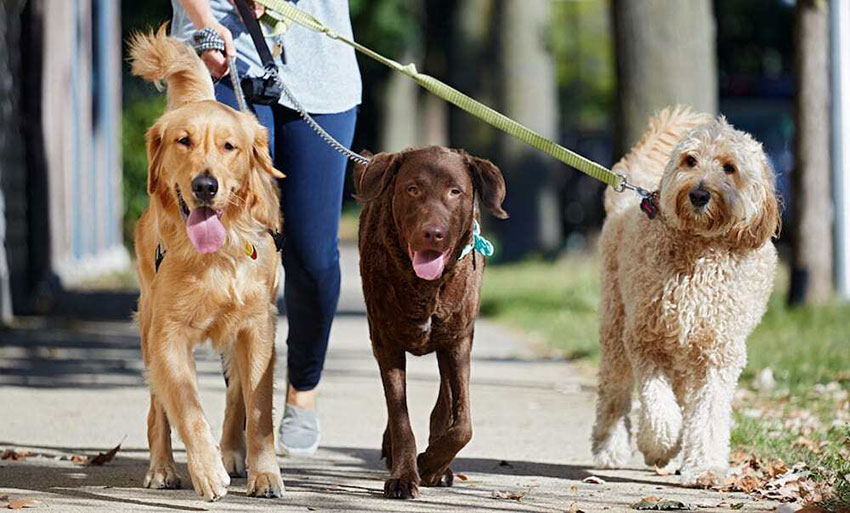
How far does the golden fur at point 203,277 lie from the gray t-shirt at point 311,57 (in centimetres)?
60

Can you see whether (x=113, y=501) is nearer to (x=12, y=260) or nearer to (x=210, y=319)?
(x=210, y=319)

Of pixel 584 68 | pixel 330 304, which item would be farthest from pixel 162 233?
pixel 584 68

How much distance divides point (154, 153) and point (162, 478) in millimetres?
1220

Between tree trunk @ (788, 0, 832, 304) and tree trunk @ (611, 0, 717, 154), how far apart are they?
3.46ft

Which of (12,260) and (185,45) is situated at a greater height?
(185,45)

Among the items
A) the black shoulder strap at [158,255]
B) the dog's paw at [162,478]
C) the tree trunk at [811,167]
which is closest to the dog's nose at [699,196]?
Answer: the black shoulder strap at [158,255]

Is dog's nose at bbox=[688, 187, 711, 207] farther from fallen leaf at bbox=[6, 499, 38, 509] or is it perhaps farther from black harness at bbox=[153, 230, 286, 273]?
fallen leaf at bbox=[6, 499, 38, 509]

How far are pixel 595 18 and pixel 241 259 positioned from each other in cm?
→ 5231

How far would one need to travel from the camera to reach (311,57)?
6523mm

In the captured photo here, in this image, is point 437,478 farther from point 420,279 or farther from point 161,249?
point 161,249

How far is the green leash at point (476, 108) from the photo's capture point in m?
6.21

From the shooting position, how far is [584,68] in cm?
Answer: 5431

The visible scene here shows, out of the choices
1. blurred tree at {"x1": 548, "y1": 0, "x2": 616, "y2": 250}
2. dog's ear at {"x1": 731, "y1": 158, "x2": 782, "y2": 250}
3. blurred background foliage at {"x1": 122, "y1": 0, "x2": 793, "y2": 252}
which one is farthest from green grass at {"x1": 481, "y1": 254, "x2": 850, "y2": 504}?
blurred tree at {"x1": 548, "y1": 0, "x2": 616, "y2": 250}

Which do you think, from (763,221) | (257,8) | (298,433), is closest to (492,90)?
(298,433)
